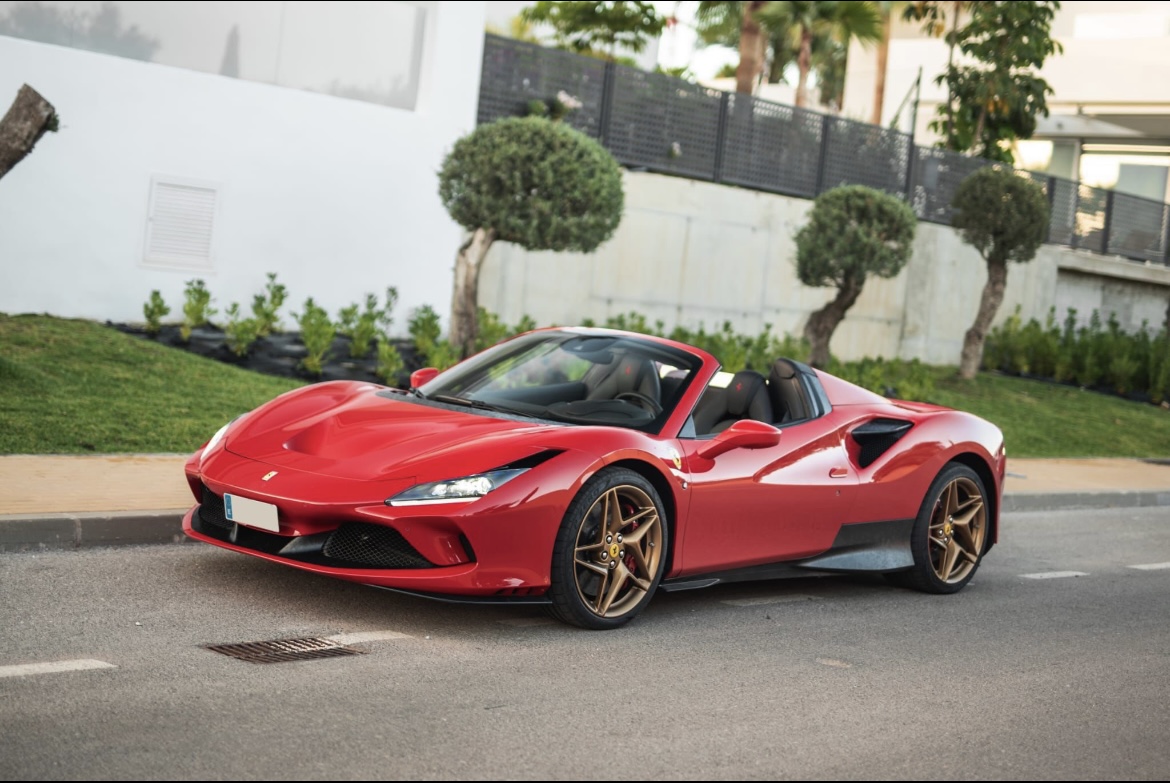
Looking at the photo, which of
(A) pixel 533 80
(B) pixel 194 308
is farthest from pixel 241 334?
(A) pixel 533 80

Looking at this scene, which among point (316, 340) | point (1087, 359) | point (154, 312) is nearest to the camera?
point (316, 340)

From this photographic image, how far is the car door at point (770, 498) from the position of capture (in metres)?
6.45

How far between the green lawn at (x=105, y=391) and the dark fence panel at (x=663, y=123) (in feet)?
25.2

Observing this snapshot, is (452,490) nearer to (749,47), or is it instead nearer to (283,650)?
(283,650)

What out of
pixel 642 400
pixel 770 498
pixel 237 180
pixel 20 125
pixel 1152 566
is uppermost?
pixel 237 180

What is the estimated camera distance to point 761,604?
7.27 m

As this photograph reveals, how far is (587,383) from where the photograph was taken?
7.16 metres

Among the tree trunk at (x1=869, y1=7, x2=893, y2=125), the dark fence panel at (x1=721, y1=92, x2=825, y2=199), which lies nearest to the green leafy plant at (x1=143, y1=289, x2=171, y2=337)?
the dark fence panel at (x1=721, y1=92, x2=825, y2=199)

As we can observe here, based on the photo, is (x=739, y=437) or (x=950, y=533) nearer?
(x=739, y=437)

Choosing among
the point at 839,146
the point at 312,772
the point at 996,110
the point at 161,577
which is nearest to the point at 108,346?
the point at 161,577

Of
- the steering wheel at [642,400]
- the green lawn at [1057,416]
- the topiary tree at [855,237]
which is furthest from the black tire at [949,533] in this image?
the topiary tree at [855,237]

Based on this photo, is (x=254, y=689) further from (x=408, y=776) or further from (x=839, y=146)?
(x=839, y=146)

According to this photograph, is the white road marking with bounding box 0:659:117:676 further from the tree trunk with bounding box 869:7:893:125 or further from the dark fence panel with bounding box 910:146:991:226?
the tree trunk with bounding box 869:7:893:125

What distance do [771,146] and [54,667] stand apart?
56.9 ft
